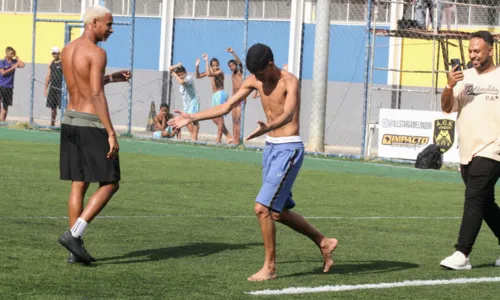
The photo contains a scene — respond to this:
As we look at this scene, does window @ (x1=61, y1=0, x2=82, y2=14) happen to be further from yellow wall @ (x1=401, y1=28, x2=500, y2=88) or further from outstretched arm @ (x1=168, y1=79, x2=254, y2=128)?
outstretched arm @ (x1=168, y1=79, x2=254, y2=128)

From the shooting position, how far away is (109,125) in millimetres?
9469

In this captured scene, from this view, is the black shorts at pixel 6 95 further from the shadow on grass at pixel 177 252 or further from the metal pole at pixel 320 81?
the shadow on grass at pixel 177 252

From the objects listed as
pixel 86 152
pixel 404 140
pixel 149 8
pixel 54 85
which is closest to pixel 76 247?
pixel 86 152

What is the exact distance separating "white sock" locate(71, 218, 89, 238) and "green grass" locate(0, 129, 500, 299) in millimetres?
284

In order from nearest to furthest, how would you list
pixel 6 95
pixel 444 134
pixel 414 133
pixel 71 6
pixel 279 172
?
pixel 279 172 < pixel 444 134 < pixel 414 133 < pixel 6 95 < pixel 71 6

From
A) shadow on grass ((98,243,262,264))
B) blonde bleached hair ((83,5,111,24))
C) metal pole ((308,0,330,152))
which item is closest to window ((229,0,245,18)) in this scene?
metal pole ((308,0,330,152))

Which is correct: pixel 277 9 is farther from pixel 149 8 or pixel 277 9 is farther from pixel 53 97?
pixel 53 97

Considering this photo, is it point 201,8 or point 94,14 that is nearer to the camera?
point 94,14

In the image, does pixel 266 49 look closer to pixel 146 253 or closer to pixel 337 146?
pixel 146 253

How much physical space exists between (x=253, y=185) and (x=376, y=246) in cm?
612

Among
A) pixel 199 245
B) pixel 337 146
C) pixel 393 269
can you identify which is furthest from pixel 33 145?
pixel 393 269

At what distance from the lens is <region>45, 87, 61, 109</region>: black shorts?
29.1 meters

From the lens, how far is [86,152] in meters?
9.62

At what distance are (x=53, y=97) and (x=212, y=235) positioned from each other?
18.2 meters
